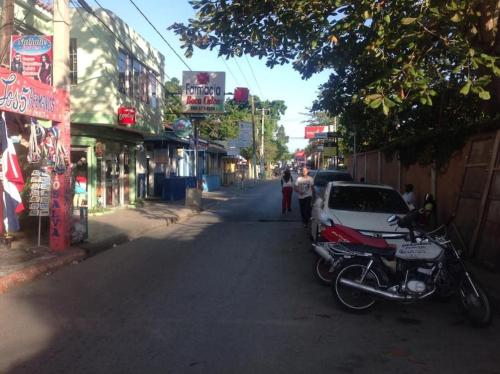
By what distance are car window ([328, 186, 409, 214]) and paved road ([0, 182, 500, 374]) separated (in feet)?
4.65

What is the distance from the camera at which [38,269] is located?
891 centimetres

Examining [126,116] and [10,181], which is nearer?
[10,181]

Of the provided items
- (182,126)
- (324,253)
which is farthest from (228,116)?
(324,253)

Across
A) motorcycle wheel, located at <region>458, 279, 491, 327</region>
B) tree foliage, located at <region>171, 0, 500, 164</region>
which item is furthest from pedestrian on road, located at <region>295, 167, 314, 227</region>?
motorcycle wheel, located at <region>458, 279, 491, 327</region>

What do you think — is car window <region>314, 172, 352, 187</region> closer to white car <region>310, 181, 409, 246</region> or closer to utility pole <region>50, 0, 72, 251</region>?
white car <region>310, 181, 409, 246</region>

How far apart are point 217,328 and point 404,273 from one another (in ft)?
7.48

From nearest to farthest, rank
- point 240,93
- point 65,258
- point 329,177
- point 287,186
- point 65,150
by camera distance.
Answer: point 65,258 → point 65,150 → point 287,186 → point 329,177 → point 240,93

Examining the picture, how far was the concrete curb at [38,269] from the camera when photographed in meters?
7.96

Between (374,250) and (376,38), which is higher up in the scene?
(376,38)

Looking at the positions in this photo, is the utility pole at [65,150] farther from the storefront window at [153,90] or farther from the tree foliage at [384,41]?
the storefront window at [153,90]

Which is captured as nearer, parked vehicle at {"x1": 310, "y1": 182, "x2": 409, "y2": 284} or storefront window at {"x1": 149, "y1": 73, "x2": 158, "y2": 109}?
parked vehicle at {"x1": 310, "y1": 182, "x2": 409, "y2": 284}

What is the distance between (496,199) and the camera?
8578 mm

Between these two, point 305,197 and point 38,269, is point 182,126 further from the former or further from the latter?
point 38,269

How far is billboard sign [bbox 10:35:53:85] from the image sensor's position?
10.5 metres
